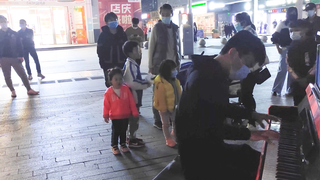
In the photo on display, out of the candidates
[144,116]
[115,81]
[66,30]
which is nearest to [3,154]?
[115,81]

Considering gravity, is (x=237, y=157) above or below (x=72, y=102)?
above

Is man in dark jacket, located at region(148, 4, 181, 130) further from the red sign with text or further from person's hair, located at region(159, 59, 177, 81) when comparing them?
the red sign with text

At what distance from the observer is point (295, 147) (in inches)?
75.7

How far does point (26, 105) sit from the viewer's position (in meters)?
6.70

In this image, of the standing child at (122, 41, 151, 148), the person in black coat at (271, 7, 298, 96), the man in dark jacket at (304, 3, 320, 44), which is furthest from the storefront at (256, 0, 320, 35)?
Result: the standing child at (122, 41, 151, 148)

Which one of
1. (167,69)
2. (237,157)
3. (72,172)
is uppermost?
(167,69)

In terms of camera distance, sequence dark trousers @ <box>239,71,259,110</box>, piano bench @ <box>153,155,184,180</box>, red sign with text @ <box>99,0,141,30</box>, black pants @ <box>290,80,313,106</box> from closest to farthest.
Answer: piano bench @ <box>153,155,184,180</box>, black pants @ <box>290,80,313,106</box>, dark trousers @ <box>239,71,259,110</box>, red sign with text @ <box>99,0,141,30</box>

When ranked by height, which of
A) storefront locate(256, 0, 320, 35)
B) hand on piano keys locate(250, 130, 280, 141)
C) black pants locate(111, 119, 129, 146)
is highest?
storefront locate(256, 0, 320, 35)

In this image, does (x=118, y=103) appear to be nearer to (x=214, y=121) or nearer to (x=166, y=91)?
(x=166, y=91)

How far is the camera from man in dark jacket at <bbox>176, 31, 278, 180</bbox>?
6.31 ft

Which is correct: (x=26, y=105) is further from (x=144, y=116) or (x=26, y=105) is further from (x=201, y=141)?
(x=201, y=141)

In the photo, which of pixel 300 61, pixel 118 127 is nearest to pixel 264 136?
pixel 118 127

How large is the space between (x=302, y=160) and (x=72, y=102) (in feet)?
19.2

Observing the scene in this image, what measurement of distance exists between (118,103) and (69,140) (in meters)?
1.28
